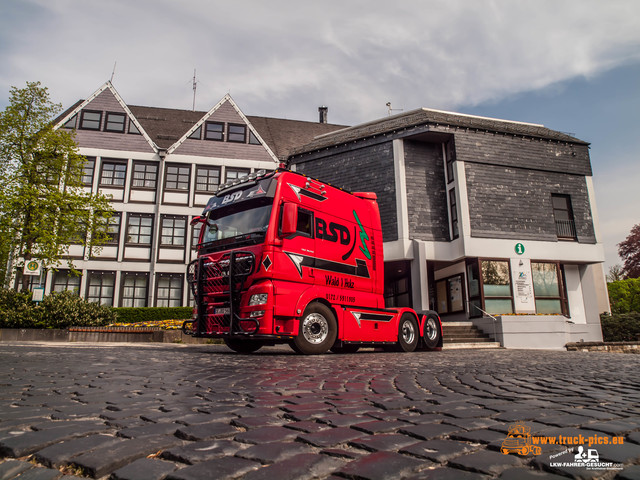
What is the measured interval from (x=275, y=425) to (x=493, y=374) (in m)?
3.87

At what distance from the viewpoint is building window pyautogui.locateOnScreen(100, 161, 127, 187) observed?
2916cm

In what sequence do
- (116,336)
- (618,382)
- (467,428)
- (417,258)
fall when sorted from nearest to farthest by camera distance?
(467,428)
(618,382)
(116,336)
(417,258)

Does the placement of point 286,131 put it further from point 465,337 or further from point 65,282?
point 465,337

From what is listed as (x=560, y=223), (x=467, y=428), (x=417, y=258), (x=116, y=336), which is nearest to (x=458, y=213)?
(x=417, y=258)

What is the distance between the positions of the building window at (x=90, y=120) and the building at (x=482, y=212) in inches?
640

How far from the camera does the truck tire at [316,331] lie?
9.23 metres

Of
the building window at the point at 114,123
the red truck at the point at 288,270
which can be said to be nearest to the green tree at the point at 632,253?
the red truck at the point at 288,270

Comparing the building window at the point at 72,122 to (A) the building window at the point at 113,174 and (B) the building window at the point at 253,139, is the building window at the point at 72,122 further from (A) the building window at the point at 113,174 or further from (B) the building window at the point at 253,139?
(B) the building window at the point at 253,139

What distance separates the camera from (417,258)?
→ 2145 cm

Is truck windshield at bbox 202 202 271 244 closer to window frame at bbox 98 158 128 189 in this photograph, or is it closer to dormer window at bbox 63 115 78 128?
window frame at bbox 98 158 128 189

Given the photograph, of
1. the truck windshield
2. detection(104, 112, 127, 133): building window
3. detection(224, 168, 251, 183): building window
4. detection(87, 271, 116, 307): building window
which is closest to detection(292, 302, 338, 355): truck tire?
the truck windshield

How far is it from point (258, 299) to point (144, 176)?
23.9 meters

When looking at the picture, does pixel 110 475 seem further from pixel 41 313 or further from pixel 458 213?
pixel 458 213

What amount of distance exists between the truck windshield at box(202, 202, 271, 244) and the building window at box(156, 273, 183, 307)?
61.2ft
